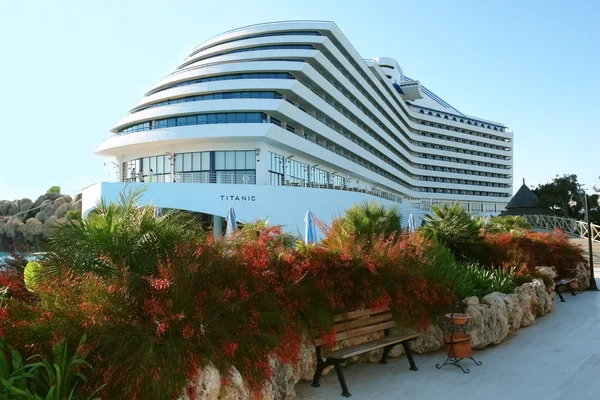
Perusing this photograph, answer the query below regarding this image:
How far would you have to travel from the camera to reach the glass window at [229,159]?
1180 inches

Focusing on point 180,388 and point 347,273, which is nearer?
point 180,388

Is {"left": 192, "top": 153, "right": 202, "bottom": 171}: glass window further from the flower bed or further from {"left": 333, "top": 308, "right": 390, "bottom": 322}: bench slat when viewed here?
{"left": 333, "top": 308, "right": 390, "bottom": 322}: bench slat

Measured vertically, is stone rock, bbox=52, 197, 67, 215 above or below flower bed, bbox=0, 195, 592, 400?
above

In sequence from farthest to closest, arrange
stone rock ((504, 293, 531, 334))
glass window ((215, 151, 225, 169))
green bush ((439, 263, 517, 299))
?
glass window ((215, 151, 225, 169)) < stone rock ((504, 293, 531, 334)) < green bush ((439, 263, 517, 299))

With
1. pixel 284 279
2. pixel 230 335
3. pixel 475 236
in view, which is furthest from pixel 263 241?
pixel 475 236

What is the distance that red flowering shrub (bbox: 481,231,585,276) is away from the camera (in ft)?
36.9

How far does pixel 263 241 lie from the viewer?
5.21m

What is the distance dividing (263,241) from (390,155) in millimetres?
57518

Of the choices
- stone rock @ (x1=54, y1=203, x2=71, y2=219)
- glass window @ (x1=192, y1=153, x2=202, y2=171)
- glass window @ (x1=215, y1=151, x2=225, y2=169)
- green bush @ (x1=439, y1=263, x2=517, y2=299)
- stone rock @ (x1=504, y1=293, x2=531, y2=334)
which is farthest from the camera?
stone rock @ (x1=54, y1=203, x2=71, y2=219)

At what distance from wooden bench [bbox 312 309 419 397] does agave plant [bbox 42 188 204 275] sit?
2.25m

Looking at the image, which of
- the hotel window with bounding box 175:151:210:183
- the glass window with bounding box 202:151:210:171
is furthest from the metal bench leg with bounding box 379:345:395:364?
the glass window with bounding box 202:151:210:171

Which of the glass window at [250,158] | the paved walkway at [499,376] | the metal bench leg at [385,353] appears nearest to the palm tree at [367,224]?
the metal bench leg at [385,353]

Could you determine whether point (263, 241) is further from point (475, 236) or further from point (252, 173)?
point (252, 173)

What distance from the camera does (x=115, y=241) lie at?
4363 millimetres
